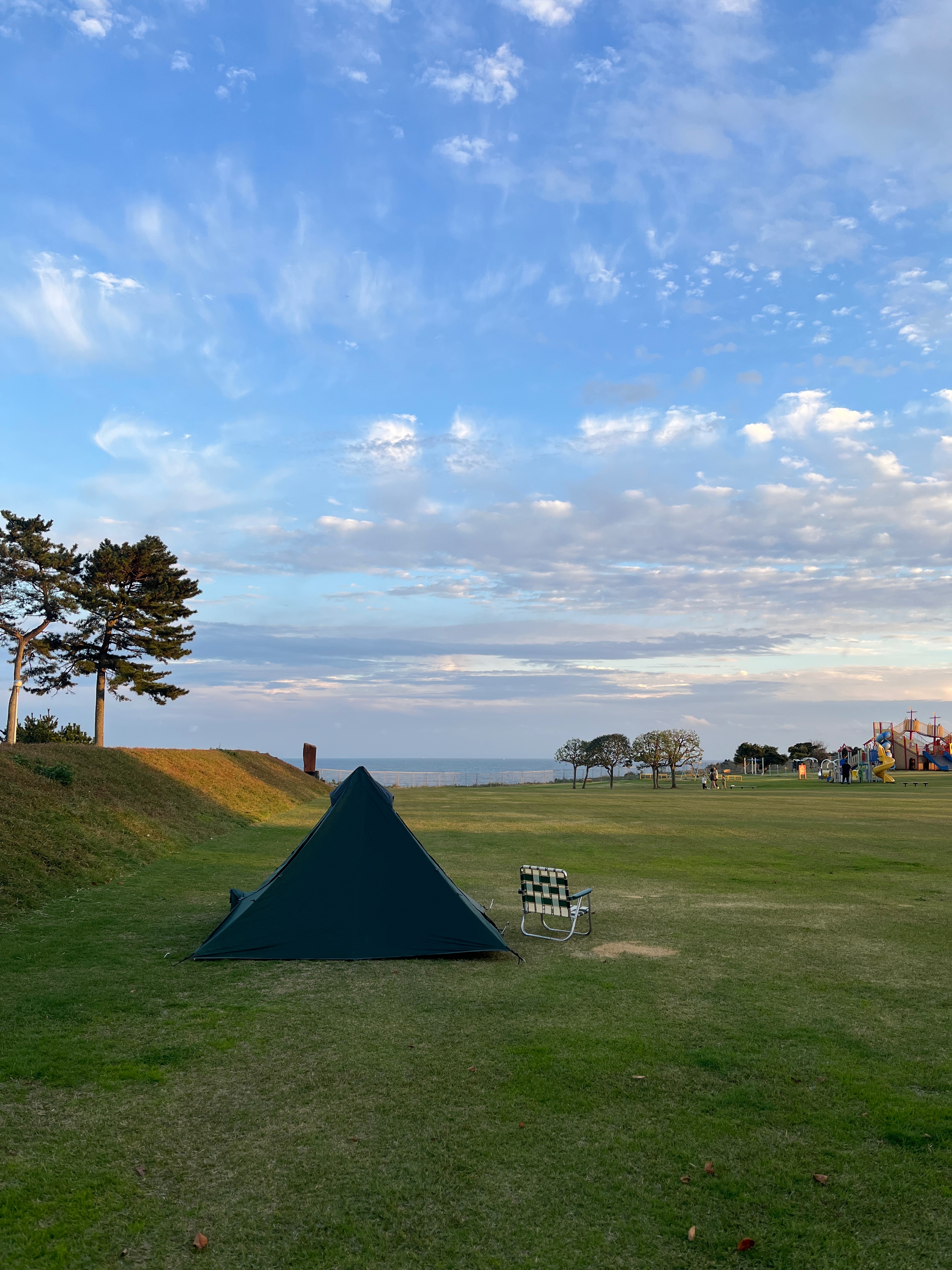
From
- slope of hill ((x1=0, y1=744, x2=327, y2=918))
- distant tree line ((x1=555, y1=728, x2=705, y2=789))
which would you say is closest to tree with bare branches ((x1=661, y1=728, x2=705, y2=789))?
distant tree line ((x1=555, y1=728, x2=705, y2=789))

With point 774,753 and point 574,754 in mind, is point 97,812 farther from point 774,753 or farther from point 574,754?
point 774,753

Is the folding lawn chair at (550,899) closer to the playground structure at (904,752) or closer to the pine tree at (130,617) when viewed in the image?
the pine tree at (130,617)

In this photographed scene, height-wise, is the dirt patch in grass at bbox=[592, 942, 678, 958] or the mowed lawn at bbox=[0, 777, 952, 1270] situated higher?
the mowed lawn at bbox=[0, 777, 952, 1270]

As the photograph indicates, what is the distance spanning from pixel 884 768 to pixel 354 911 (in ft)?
237

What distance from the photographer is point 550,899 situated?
1165 centimetres

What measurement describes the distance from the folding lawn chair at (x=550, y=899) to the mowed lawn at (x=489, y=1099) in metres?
0.41

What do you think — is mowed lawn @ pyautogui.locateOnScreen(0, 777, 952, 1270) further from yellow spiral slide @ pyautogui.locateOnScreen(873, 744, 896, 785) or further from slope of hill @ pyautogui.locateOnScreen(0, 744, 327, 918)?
yellow spiral slide @ pyautogui.locateOnScreen(873, 744, 896, 785)

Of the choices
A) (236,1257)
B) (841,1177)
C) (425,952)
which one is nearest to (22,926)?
(425,952)

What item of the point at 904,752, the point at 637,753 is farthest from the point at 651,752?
the point at 904,752

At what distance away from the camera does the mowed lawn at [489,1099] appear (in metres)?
4.59

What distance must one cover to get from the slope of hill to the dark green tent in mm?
5075

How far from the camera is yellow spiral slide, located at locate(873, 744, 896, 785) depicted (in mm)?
68875

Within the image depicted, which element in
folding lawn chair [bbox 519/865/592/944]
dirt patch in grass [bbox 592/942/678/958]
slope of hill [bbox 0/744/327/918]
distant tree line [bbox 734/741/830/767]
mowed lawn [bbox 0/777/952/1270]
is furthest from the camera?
distant tree line [bbox 734/741/830/767]

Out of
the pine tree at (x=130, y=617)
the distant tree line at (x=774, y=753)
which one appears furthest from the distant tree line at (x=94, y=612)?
the distant tree line at (x=774, y=753)
